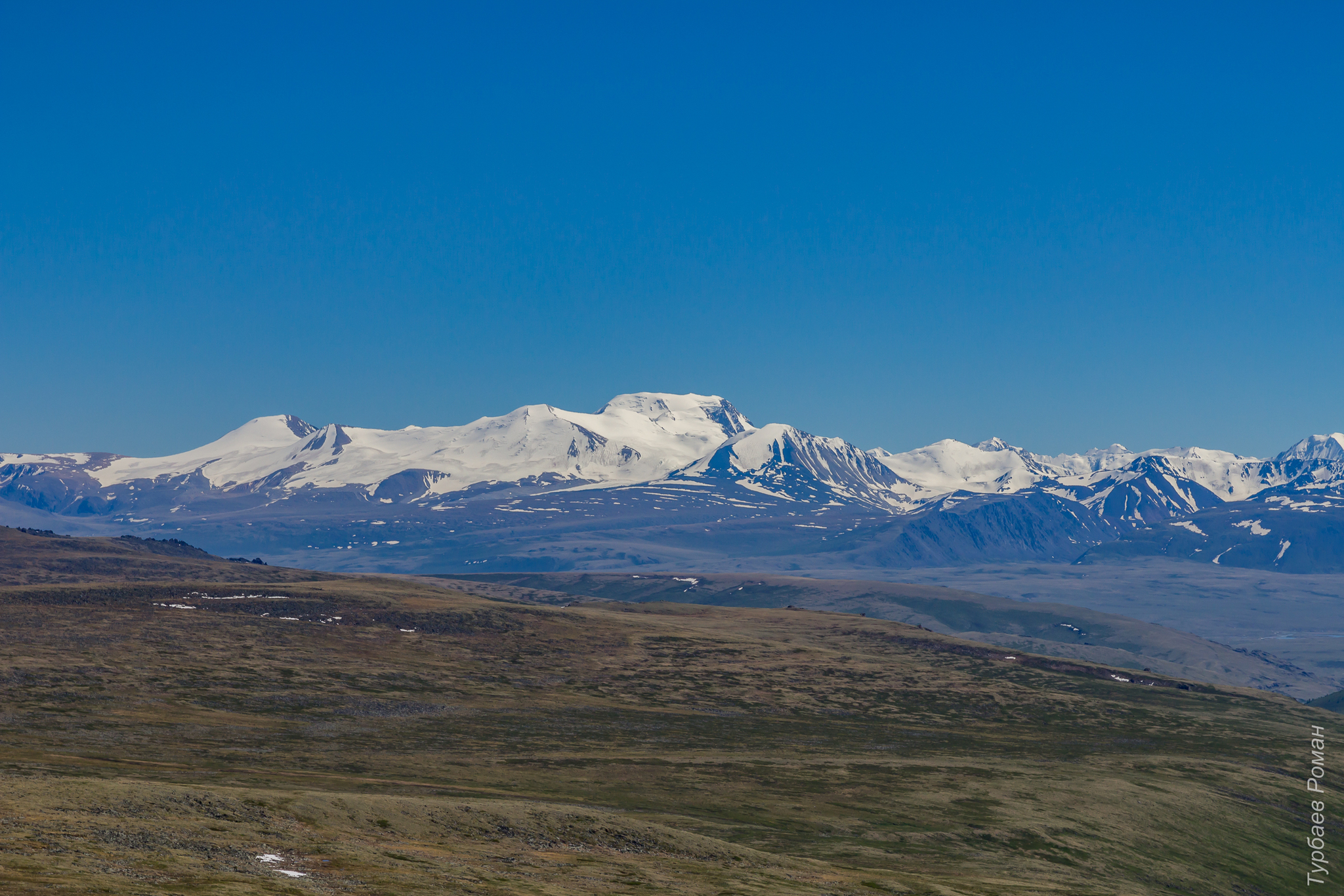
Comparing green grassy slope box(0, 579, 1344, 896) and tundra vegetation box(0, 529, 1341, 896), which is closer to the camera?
tundra vegetation box(0, 529, 1341, 896)

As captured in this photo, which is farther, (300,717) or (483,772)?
(300,717)

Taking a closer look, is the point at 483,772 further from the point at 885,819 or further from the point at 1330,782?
the point at 1330,782

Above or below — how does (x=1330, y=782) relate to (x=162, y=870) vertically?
below

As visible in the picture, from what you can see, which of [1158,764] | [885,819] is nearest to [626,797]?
[885,819]

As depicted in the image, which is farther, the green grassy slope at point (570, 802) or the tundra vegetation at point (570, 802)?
the green grassy slope at point (570, 802)

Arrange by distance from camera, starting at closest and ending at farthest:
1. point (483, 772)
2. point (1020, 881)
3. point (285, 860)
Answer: point (285, 860)
point (1020, 881)
point (483, 772)

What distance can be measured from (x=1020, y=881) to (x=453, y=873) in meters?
53.4

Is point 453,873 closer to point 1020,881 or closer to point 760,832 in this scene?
point 760,832

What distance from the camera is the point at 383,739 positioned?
508 ft

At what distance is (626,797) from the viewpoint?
11850 centimetres

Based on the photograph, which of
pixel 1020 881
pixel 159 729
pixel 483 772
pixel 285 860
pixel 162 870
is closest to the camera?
pixel 162 870

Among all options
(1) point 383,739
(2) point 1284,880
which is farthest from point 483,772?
(2) point 1284,880

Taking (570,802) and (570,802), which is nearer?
(570,802)

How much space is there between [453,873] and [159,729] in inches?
3753
